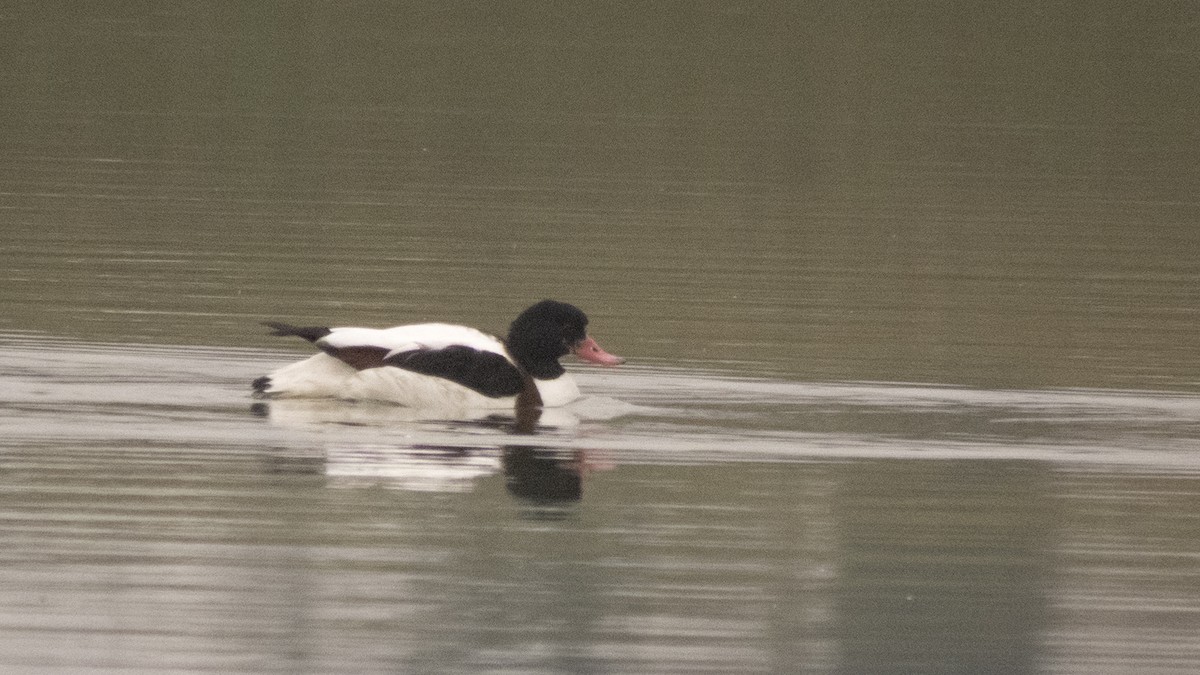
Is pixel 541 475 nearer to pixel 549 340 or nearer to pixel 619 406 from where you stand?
pixel 619 406

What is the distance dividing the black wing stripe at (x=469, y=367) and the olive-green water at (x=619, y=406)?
40 cm

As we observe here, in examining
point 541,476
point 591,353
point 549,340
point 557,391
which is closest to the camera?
point 541,476

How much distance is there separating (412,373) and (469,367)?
350 mm

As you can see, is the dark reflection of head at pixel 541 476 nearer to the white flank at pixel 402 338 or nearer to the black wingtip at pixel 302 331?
the white flank at pixel 402 338

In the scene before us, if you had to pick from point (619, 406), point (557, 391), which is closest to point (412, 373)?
point (557, 391)

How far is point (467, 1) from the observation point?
73562mm

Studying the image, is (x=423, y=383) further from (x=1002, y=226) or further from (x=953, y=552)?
(x=1002, y=226)

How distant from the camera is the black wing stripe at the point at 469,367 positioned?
1510 centimetres

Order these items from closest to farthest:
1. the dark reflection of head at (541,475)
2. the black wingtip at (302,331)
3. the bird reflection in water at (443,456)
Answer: the dark reflection of head at (541,475)
the bird reflection in water at (443,456)
the black wingtip at (302,331)

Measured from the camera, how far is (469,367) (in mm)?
15227

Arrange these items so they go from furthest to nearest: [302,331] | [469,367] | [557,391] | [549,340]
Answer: [549,340]
[557,391]
[469,367]
[302,331]

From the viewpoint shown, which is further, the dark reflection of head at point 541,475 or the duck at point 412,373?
the duck at point 412,373

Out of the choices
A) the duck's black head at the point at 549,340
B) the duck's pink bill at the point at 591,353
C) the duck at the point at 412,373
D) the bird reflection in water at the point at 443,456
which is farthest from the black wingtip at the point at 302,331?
the duck's pink bill at the point at 591,353

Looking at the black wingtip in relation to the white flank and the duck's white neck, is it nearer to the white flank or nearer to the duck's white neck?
the white flank
